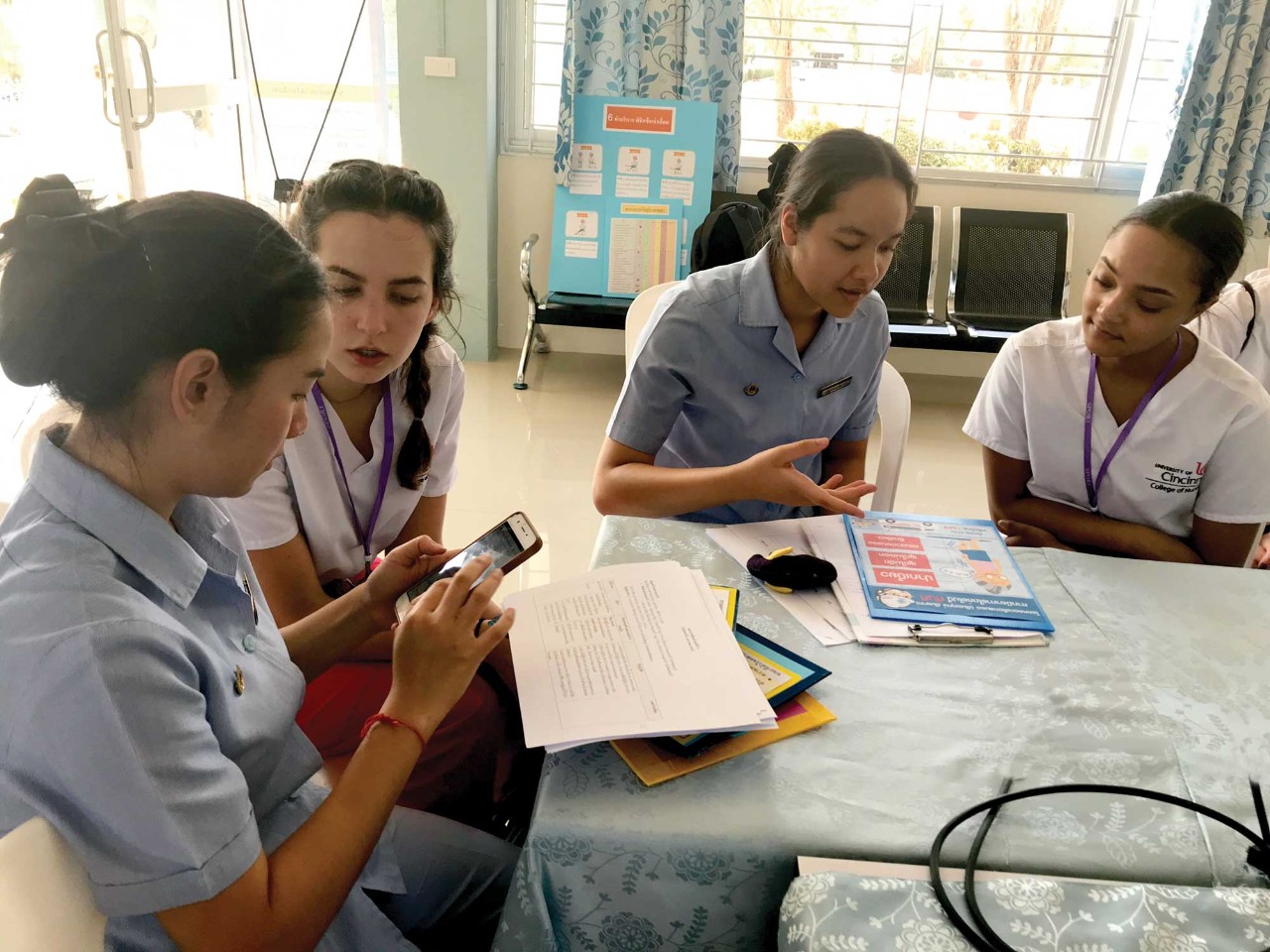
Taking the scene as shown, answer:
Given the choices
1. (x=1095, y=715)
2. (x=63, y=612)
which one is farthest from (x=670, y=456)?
(x=63, y=612)

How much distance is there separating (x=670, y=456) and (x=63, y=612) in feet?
3.74

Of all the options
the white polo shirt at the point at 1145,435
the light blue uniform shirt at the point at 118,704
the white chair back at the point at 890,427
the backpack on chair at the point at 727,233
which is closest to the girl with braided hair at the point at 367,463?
the light blue uniform shirt at the point at 118,704

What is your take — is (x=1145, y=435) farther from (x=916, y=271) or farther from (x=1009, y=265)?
(x=1009, y=265)

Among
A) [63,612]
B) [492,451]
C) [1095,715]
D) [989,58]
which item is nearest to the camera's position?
[63,612]

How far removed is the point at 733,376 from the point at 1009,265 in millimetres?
2983

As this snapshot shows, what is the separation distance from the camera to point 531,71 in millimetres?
4039

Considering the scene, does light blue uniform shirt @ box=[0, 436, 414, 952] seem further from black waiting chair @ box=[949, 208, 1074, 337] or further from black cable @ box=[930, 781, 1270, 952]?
black waiting chair @ box=[949, 208, 1074, 337]

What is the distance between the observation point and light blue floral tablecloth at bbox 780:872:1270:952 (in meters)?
0.67

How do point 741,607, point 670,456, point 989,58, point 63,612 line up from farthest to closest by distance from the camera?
point 989,58
point 670,456
point 741,607
point 63,612

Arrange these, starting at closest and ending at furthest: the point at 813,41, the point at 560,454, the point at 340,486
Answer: the point at 340,486, the point at 560,454, the point at 813,41

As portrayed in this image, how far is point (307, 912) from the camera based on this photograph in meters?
0.75

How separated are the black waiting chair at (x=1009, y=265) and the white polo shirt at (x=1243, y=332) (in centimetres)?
201

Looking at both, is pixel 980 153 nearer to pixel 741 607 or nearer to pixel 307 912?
pixel 741 607

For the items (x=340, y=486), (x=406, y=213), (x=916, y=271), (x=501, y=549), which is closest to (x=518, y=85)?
(x=916, y=271)
